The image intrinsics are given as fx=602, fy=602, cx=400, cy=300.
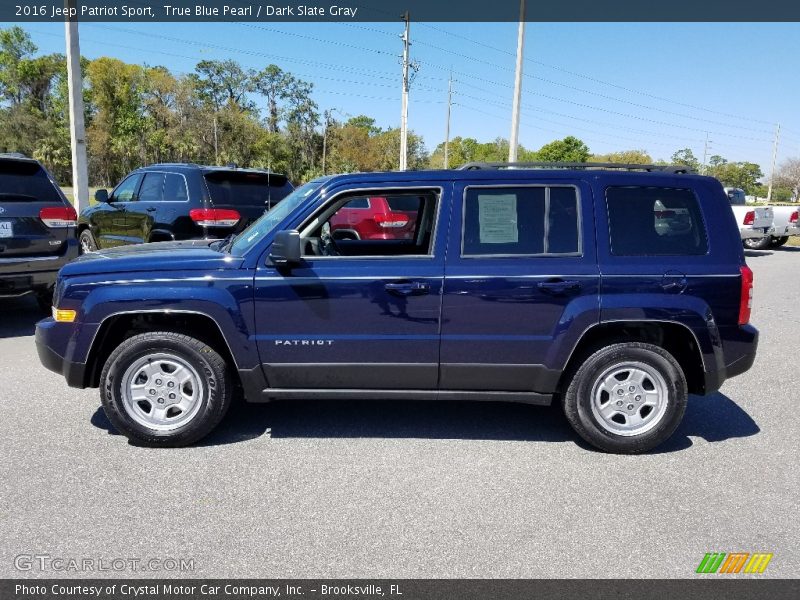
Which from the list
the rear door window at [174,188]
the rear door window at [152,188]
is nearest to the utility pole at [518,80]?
the rear door window at [152,188]

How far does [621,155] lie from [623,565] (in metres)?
98.4

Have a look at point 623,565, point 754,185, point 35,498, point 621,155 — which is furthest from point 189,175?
point 754,185

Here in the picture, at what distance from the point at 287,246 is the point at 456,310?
1132 millimetres

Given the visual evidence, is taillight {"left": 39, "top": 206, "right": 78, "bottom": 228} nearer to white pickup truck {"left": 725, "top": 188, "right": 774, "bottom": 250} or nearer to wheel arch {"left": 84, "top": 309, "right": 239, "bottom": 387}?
wheel arch {"left": 84, "top": 309, "right": 239, "bottom": 387}

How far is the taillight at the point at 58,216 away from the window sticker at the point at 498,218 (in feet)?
17.7

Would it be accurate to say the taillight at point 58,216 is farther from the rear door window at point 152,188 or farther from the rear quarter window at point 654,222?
the rear quarter window at point 654,222

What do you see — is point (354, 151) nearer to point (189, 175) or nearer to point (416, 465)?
point (189, 175)

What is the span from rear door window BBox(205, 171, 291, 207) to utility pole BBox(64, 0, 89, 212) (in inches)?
289

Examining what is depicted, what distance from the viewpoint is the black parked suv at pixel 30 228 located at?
6.70m

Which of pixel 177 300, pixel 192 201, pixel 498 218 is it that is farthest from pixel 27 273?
pixel 498 218

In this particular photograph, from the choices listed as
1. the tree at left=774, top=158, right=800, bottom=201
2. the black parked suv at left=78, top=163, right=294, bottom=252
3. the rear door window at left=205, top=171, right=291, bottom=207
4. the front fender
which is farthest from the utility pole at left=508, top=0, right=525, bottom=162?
the tree at left=774, top=158, right=800, bottom=201

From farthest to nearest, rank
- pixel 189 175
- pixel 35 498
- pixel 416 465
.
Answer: pixel 189 175
pixel 416 465
pixel 35 498

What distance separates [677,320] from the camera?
383 centimetres

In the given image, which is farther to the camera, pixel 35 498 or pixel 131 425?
pixel 131 425
